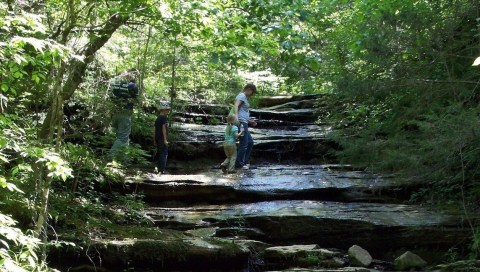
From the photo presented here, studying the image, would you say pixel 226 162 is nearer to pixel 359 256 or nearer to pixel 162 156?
pixel 162 156

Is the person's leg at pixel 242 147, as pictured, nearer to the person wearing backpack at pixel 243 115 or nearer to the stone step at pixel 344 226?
the person wearing backpack at pixel 243 115

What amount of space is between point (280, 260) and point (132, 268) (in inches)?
92.4

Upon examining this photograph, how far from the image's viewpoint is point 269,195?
430 inches

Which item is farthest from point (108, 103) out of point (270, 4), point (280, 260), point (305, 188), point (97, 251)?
point (305, 188)

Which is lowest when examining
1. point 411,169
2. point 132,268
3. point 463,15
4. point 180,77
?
point 132,268

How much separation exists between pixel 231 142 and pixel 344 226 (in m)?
3.82

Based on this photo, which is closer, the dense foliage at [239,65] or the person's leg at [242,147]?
the dense foliage at [239,65]

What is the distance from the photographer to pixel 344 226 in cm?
938

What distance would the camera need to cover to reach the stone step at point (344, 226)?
9.16 m

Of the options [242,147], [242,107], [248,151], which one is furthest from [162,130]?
[248,151]

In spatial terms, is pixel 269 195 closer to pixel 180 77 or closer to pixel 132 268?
pixel 132 268

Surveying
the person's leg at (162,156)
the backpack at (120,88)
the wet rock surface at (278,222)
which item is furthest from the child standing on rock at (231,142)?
the backpack at (120,88)

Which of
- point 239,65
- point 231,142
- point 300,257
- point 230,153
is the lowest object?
point 300,257

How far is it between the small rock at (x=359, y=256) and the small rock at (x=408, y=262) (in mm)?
440
